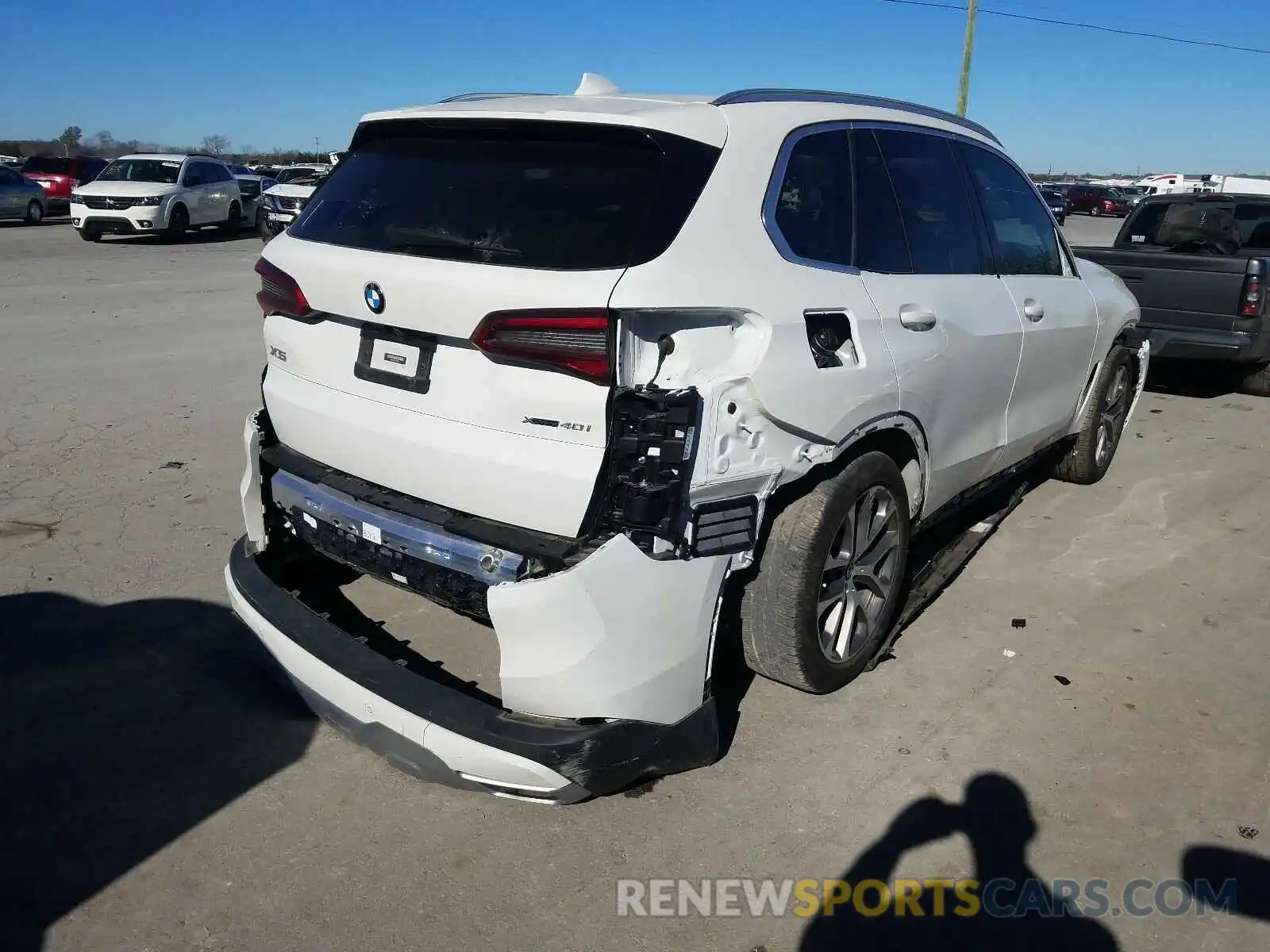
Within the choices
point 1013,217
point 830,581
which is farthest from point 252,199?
point 830,581

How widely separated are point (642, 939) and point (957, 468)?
7.78 ft

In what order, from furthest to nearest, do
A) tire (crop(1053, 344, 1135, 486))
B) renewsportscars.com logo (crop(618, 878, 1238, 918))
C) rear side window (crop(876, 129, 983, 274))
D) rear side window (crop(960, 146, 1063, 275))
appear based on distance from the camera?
tire (crop(1053, 344, 1135, 486)) → rear side window (crop(960, 146, 1063, 275)) → rear side window (crop(876, 129, 983, 274)) → renewsportscars.com logo (crop(618, 878, 1238, 918))

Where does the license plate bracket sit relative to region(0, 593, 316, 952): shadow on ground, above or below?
above

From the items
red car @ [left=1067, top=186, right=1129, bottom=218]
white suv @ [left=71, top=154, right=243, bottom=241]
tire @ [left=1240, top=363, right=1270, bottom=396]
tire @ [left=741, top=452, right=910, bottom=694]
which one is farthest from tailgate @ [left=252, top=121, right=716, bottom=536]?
red car @ [left=1067, top=186, right=1129, bottom=218]

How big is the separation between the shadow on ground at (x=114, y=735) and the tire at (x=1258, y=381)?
28.8 feet

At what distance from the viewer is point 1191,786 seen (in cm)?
316

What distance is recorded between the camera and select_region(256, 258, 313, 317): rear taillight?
3168 mm

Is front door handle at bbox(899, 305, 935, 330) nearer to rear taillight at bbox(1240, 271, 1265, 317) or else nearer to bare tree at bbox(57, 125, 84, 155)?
rear taillight at bbox(1240, 271, 1265, 317)

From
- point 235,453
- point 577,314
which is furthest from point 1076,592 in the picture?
point 235,453

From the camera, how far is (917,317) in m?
3.51

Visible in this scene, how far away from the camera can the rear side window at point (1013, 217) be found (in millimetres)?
4387

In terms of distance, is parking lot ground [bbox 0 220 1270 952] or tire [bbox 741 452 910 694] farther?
tire [bbox 741 452 910 694]

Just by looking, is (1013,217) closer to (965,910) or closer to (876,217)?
(876,217)

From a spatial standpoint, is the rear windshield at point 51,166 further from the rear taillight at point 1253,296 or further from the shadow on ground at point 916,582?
the shadow on ground at point 916,582
